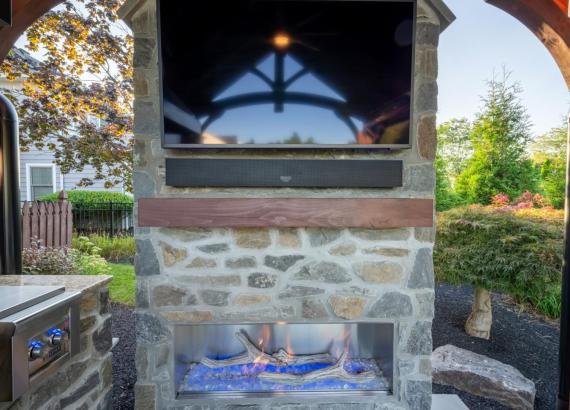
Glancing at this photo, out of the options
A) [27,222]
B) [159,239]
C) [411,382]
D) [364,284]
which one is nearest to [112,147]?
[27,222]

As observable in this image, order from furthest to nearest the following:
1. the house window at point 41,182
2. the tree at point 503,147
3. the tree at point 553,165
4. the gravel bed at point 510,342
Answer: the house window at point 41,182, the tree at point 553,165, the tree at point 503,147, the gravel bed at point 510,342

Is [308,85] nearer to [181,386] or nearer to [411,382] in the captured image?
[411,382]

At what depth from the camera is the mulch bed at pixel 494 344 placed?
216 centimetres

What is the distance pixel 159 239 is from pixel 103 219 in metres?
6.07

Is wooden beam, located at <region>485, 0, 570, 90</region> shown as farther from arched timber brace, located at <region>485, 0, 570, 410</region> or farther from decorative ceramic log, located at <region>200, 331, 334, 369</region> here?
decorative ceramic log, located at <region>200, 331, 334, 369</region>

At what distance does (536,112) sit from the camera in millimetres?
5238

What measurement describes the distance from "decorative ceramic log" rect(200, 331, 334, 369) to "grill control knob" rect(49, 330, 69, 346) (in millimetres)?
941

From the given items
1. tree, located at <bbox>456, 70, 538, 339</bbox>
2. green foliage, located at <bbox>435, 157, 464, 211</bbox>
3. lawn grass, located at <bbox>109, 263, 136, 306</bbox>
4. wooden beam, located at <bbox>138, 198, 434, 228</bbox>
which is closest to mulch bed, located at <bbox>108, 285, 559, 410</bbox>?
lawn grass, located at <bbox>109, 263, 136, 306</bbox>

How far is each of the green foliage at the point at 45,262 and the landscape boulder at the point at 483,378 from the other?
4.18 metres

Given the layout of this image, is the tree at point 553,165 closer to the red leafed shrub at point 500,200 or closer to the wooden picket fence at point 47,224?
the red leafed shrub at point 500,200

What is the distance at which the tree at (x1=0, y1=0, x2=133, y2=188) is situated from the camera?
3.85m

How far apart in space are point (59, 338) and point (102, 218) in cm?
644

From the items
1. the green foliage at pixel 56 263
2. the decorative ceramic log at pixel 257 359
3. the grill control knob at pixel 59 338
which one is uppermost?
the grill control knob at pixel 59 338

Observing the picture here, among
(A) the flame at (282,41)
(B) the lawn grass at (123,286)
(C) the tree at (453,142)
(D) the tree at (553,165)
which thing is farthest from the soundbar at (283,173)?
(C) the tree at (453,142)
